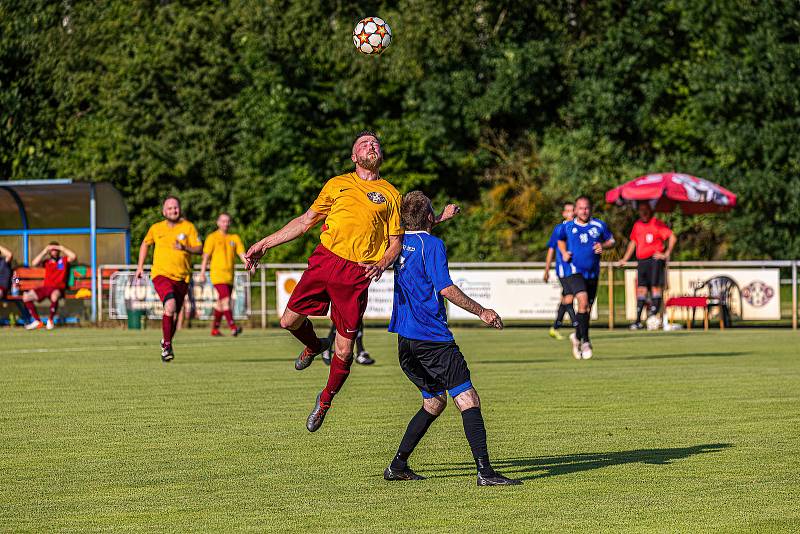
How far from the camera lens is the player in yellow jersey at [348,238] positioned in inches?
392

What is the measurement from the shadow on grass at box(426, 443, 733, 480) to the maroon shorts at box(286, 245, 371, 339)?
1.70m

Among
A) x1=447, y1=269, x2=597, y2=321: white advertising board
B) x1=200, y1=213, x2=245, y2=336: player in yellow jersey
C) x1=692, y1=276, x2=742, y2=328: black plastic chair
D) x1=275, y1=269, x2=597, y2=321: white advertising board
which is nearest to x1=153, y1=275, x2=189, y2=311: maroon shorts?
x1=200, y1=213, x2=245, y2=336: player in yellow jersey

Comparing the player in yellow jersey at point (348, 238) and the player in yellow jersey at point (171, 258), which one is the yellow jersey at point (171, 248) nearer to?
the player in yellow jersey at point (171, 258)

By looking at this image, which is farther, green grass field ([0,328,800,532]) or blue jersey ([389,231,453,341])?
blue jersey ([389,231,453,341])

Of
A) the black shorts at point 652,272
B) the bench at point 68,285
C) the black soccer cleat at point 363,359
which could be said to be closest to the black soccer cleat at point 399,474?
the black soccer cleat at point 363,359

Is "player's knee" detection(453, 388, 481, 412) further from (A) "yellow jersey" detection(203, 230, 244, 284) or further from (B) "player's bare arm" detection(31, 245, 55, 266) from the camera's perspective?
(B) "player's bare arm" detection(31, 245, 55, 266)

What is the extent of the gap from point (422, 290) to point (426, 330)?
23 cm

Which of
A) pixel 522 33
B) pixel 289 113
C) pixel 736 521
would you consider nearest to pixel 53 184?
pixel 289 113

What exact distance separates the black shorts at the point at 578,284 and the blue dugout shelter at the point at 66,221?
15.6m

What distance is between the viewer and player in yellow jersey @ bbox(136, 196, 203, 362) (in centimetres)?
1781

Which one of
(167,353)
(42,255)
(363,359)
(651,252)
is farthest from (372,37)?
(42,255)

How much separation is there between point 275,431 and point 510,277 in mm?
18038

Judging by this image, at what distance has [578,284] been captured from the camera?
1817 centimetres

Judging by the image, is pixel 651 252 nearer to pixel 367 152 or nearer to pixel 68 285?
pixel 68 285
